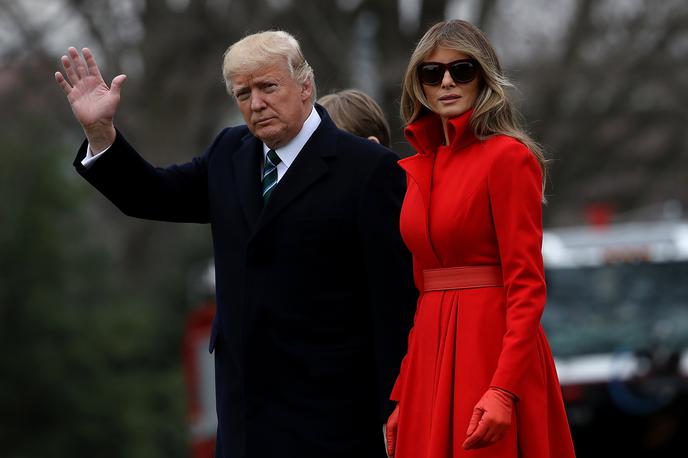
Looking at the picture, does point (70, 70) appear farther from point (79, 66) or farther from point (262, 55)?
point (262, 55)

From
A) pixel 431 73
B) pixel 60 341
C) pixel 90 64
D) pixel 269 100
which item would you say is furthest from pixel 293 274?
pixel 60 341

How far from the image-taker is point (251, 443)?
4.59 meters

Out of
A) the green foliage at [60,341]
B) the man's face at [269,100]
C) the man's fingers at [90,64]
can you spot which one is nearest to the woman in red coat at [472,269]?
the man's face at [269,100]

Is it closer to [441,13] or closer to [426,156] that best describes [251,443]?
[426,156]

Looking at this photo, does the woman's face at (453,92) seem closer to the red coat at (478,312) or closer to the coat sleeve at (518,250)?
the red coat at (478,312)

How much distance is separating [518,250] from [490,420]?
0.45m

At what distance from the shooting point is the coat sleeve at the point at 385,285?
4562 millimetres

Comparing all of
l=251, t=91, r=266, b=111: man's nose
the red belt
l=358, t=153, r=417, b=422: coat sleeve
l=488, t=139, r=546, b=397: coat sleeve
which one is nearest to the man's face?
l=251, t=91, r=266, b=111: man's nose

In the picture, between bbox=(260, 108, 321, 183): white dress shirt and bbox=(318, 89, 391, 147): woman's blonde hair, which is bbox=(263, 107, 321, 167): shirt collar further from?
bbox=(318, 89, 391, 147): woman's blonde hair

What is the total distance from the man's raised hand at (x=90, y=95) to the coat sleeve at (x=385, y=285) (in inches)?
31.0

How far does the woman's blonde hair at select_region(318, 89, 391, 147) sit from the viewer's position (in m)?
5.42

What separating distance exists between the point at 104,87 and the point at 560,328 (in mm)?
8390

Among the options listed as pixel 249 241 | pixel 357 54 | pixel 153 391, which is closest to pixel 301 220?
pixel 249 241

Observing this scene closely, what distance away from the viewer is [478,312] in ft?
13.4
